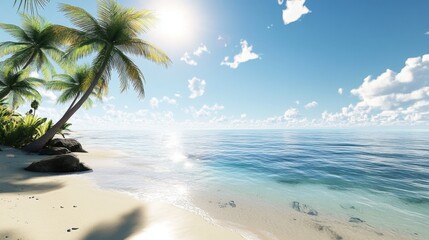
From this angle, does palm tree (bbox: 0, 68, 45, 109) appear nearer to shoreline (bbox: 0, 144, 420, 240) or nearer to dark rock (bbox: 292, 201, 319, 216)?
shoreline (bbox: 0, 144, 420, 240)

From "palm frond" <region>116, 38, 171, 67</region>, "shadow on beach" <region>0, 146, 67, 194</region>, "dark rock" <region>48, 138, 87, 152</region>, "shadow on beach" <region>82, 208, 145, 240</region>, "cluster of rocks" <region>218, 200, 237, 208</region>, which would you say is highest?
"palm frond" <region>116, 38, 171, 67</region>

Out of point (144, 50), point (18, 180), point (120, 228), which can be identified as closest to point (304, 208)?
point (120, 228)

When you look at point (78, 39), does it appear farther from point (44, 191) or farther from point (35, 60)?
point (44, 191)

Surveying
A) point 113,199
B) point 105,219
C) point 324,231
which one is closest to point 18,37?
point 113,199

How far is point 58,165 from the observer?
9.57 metres

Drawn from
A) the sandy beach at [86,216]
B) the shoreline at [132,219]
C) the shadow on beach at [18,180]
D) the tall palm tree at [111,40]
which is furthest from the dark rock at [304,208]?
the tall palm tree at [111,40]

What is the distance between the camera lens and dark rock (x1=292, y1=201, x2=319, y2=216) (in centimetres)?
677

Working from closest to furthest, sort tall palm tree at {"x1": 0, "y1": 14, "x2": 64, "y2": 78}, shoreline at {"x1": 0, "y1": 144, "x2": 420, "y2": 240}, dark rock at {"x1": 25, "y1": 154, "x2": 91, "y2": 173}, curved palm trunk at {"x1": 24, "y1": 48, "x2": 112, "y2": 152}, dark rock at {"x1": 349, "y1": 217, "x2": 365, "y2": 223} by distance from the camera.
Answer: shoreline at {"x1": 0, "y1": 144, "x2": 420, "y2": 240}, dark rock at {"x1": 349, "y1": 217, "x2": 365, "y2": 223}, dark rock at {"x1": 25, "y1": 154, "x2": 91, "y2": 173}, curved palm trunk at {"x1": 24, "y1": 48, "x2": 112, "y2": 152}, tall palm tree at {"x1": 0, "y1": 14, "x2": 64, "y2": 78}

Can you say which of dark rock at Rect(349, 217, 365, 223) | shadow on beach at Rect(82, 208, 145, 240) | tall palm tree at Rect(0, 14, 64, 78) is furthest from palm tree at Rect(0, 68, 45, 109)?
dark rock at Rect(349, 217, 365, 223)

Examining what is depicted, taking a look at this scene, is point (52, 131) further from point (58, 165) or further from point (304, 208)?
point (304, 208)

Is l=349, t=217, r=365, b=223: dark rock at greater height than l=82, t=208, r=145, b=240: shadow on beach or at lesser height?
lesser

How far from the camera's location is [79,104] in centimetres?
1523

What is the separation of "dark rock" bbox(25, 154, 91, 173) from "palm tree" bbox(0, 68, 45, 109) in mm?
16726

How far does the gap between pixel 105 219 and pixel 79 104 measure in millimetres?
12599
